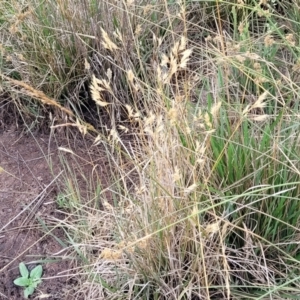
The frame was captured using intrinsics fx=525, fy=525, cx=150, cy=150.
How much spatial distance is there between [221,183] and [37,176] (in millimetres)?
777

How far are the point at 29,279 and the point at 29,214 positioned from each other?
0.86ft

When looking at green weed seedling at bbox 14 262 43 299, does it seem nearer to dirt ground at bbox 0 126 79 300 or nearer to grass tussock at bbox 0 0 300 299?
dirt ground at bbox 0 126 79 300

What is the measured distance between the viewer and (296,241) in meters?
1.44

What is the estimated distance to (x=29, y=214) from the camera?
5.92 feet

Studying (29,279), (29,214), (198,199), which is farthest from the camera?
(29,214)

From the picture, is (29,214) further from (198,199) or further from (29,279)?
(198,199)

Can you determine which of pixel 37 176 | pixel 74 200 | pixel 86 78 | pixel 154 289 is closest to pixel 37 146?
pixel 37 176

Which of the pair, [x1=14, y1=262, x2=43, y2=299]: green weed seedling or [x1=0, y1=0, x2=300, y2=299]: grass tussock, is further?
[x1=14, y1=262, x2=43, y2=299]: green weed seedling

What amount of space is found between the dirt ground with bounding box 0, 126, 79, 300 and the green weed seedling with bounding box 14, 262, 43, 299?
19mm

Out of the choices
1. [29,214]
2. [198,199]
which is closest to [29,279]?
[29,214]

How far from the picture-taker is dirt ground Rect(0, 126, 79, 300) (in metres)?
1.62

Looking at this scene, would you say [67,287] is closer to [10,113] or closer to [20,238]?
[20,238]

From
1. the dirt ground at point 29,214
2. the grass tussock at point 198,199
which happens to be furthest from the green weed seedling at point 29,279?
the grass tussock at point 198,199

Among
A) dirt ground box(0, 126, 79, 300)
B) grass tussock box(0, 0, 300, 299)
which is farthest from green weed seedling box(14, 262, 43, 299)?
grass tussock box(0, 0, 300, 299)
